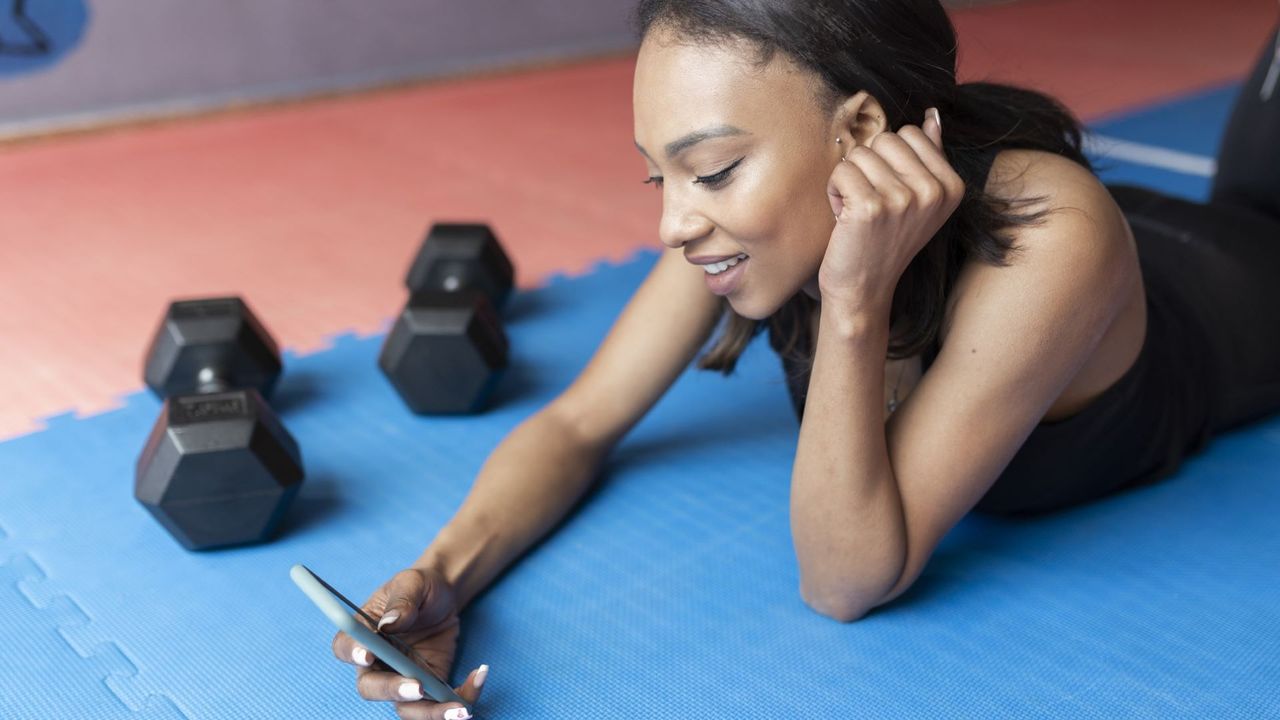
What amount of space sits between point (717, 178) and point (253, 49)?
12.8 ft

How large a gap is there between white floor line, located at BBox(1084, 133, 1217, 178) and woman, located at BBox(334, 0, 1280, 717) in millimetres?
A: 2241

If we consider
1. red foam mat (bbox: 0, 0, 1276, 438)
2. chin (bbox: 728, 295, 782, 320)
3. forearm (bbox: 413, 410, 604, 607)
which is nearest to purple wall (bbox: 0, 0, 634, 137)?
red foam mat (bbox: 0, 0, 1276, 438)

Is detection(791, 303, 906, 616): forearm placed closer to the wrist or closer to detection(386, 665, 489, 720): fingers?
the wrist

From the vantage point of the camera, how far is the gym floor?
5.56 ft

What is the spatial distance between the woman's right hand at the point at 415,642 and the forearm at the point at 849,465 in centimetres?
49

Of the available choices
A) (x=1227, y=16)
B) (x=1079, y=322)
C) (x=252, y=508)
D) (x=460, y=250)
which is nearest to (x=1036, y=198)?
(x=1079, y=322)

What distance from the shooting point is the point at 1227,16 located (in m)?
6.71

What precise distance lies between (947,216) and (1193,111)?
3865 millimetres

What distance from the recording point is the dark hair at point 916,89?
1454 millimetres

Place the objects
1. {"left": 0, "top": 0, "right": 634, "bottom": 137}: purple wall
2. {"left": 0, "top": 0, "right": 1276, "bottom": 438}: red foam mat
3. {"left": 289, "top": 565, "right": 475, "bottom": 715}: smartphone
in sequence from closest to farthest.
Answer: {"left": 289, "top": 565, "right": 475, "bottom": 715}: smartphone, {"left": 0, "top": 0, "right": 1276, "bottom": 438}: red foam mat, {"left": 0, "top": 0, "right": 634, "bottom": 137}: purple wall

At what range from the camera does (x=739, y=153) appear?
4.80 feet

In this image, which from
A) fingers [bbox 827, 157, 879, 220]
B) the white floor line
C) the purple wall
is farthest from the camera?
the purple wall

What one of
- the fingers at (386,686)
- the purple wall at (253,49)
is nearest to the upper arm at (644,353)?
the fingers at (386,686)

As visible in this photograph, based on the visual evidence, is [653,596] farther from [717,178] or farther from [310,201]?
[310,201]
